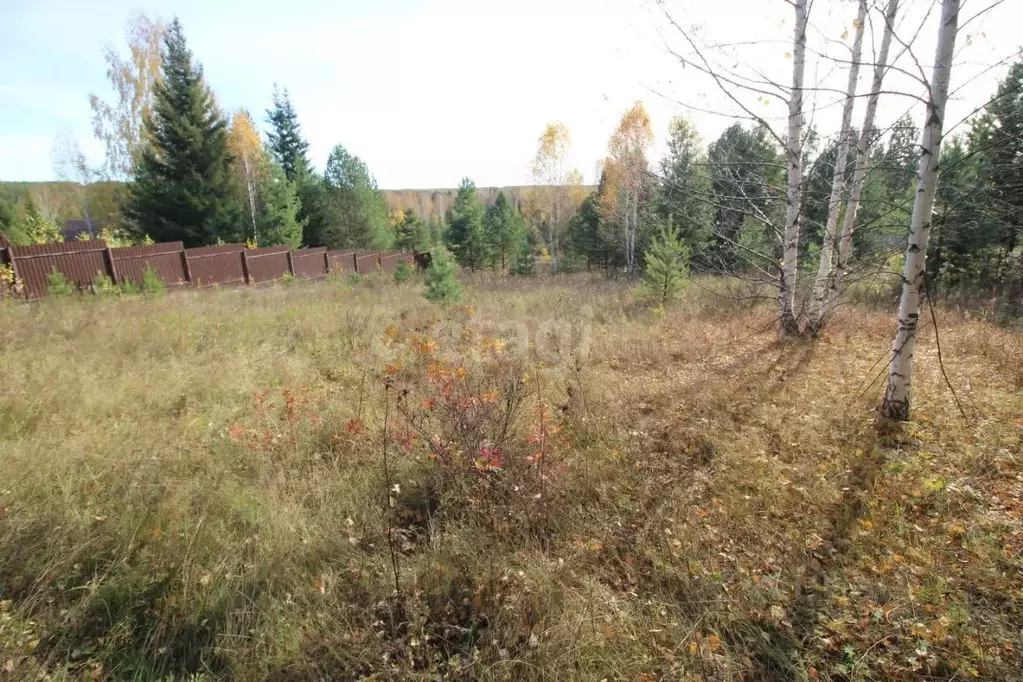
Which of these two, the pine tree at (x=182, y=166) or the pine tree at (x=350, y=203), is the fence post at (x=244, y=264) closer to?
the pine tree at (x=182, y=166)

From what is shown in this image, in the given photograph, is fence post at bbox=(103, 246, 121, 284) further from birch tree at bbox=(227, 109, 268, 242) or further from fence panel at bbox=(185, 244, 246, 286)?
birch tree at bbox=(227, 109, 268, 242)

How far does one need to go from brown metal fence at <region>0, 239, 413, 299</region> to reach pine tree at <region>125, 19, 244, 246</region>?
488 centimetres

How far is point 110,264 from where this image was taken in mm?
11930

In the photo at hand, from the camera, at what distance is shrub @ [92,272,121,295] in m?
10.8

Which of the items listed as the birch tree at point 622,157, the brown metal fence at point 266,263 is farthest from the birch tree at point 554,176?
the brown metal fence at point 266,263

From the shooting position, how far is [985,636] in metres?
2.07

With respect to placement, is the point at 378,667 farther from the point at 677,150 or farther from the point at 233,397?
the point at 677,150

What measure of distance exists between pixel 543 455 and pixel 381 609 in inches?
63.2

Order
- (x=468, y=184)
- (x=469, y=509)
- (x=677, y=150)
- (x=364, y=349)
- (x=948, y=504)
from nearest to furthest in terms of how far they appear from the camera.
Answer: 1. (x=948, y=504)
2. (x=469, y=509)
3. (x=364, y=349)
4. (x=677, y=150)
5. (x=468, y=184)

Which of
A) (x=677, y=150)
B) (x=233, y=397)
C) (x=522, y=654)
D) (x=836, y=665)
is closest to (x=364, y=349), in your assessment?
(x=233, y=397)

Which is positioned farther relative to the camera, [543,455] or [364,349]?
[364,349]

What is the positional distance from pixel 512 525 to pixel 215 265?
1598cm

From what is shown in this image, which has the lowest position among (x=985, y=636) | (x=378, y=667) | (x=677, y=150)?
(x=378, y=667)

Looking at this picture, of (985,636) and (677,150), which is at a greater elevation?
(677,150)
